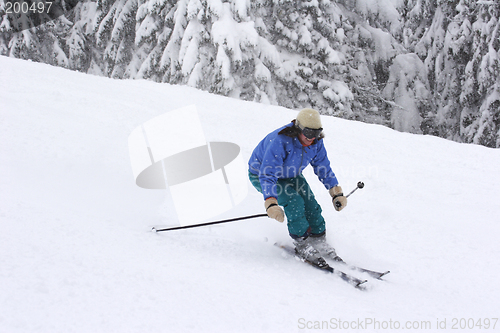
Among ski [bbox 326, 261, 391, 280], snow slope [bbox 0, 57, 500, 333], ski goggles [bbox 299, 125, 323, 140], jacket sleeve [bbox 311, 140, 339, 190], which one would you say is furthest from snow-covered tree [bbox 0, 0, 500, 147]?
ski [bbox 326, 261, 391, 280]

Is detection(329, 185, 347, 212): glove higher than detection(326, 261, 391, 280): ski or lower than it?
higher

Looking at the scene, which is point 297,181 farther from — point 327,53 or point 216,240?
point 327,53

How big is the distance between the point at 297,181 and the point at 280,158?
0.37m

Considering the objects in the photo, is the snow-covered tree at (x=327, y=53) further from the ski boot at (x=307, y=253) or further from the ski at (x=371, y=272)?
the ski at (x=371, y=272)

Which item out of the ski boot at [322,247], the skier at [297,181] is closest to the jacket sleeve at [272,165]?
the skier at [297,181]

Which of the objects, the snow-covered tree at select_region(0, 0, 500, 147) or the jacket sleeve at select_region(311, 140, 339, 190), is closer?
the jacket sleeve at select_region(311, 140, 339, 190)

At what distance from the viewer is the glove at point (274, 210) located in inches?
115

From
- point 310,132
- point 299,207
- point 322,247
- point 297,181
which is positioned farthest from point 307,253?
point 310,132

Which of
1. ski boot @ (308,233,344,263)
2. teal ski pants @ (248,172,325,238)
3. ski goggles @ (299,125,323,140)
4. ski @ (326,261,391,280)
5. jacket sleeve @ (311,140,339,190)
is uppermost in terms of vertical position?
ski goggles @ (299,125,323,140)

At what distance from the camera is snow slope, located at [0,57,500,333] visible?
6.50 feet

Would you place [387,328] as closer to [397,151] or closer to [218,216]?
[218,216]

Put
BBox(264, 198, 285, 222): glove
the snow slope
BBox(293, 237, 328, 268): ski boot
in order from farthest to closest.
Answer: BBox(293, 237, 328, 268): ski boot < BBox(264, 198, 285, 222): glove < the snow slope

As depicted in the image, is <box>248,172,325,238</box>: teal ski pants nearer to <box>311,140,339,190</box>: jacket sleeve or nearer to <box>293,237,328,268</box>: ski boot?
<box>293,237,328,268</box>: ski boot

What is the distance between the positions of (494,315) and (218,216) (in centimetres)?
270
